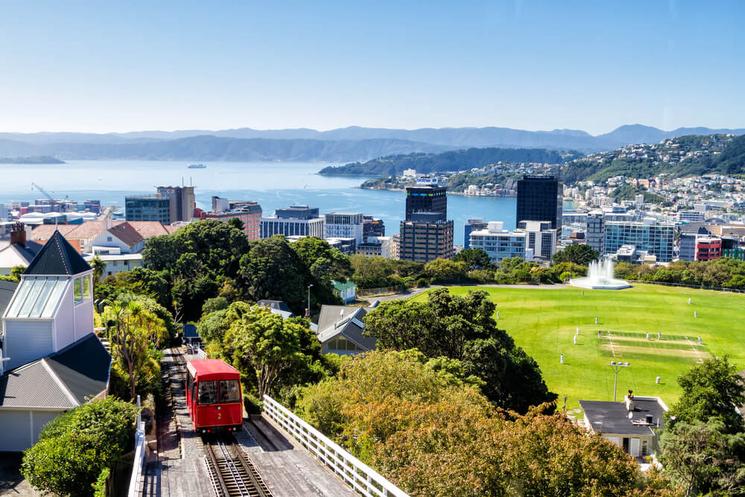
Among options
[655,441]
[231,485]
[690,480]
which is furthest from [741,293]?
[231,485]

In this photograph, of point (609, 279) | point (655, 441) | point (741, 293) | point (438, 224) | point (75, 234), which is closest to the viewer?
point (655, 441)

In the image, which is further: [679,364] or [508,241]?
[508,241]

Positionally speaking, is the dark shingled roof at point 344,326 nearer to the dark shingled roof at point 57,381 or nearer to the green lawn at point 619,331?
the green lawn at point 619,331

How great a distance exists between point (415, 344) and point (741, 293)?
5949cm

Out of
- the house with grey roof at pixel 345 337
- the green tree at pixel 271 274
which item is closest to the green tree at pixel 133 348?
the house with grey roof at pixel 345 337

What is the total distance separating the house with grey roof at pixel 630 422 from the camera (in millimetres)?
32688

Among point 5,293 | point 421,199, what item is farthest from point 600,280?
point 421,199

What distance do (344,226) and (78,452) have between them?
550 ft

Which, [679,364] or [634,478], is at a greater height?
[634,478]

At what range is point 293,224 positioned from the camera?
591 ft

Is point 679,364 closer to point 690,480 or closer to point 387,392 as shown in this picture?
point 690,480

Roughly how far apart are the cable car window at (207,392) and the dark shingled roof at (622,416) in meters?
18.5

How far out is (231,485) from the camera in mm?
15086

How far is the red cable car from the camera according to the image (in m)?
18.9
